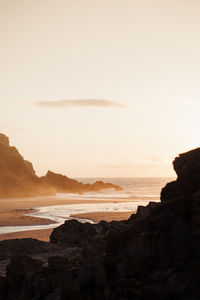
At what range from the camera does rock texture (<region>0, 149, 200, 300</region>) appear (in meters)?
10.5

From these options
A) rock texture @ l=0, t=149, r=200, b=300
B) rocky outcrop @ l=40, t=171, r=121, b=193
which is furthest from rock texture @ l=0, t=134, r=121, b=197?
rock texture @ l=0, t=149, r=200, b=300

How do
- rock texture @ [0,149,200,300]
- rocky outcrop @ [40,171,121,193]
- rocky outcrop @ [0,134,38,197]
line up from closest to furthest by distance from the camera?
rock texture @ [0,149,200,300]
rocky outcrop @ [0,134,38,197]
rocky outcrop @ [40,171,121,193]

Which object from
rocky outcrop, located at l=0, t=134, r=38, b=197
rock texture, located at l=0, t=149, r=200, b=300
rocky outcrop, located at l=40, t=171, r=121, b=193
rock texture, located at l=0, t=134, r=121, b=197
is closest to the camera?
rock texture, located at l=0, t=149, r=200, b=300

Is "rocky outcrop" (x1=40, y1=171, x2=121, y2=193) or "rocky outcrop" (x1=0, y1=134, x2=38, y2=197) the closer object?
"rocky outcrop" (x1=0, y1=134, x2=38, y2=197)

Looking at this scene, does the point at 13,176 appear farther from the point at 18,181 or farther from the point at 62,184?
the point at 62,184

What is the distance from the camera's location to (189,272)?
384 inches

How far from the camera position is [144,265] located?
12320 mm

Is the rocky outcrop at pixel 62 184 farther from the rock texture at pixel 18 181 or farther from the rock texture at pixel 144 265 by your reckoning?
the rock texture at pixel 144 265

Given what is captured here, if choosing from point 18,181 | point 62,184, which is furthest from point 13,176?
point 62,184

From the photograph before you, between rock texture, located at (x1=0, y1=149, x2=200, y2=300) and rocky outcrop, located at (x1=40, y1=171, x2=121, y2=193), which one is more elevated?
rocky outcrop, located at (x1=40, y1=171, x2=121, y2=193)

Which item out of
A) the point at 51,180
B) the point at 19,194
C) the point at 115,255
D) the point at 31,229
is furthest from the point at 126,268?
the point at 51,180

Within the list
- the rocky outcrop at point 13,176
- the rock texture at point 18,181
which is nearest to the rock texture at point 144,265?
the rock texture at point 18,181

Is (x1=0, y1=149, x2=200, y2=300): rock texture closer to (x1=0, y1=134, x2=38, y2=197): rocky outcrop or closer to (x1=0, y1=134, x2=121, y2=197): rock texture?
(x1=0, y1=134, x2=121, y2=197): rock texture

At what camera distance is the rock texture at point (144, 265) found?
34.4 ft
